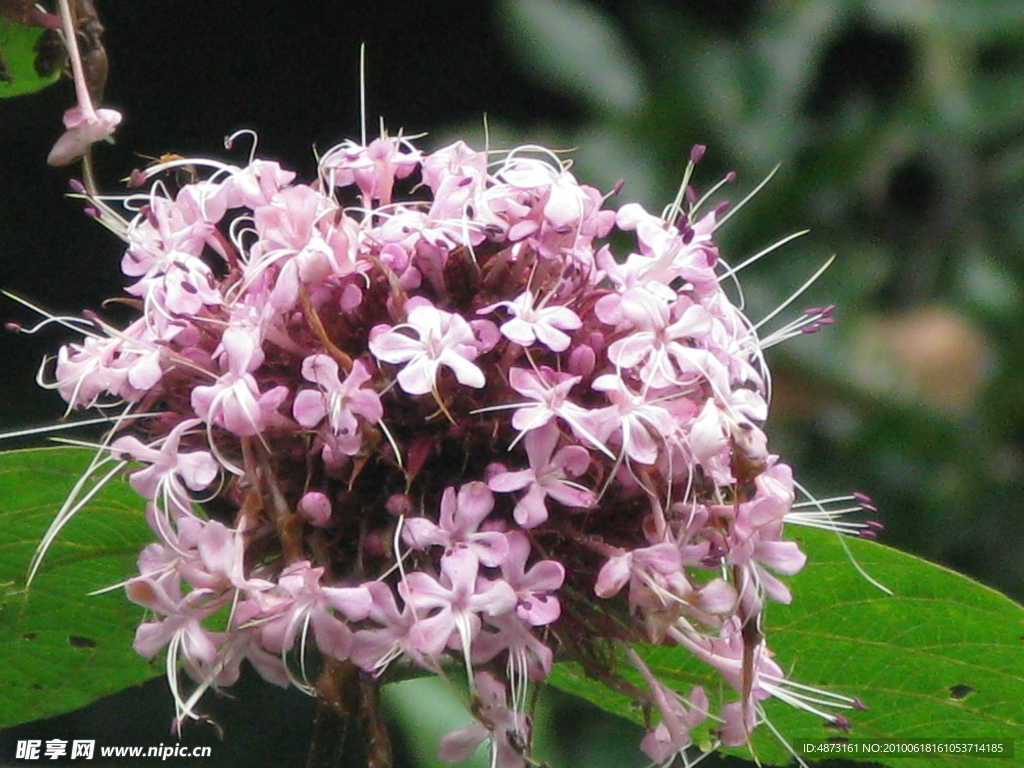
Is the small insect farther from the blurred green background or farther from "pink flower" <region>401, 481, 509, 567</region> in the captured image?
the blurred green background

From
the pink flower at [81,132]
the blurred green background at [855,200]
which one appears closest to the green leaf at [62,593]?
the pink flower at [81,132]

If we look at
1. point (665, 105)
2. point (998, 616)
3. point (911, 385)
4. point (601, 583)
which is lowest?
point (911, 385)

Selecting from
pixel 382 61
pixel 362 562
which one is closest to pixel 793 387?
pixel 382 61

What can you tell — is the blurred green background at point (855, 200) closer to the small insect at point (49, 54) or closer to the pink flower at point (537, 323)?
the small insect at point (49, 54)

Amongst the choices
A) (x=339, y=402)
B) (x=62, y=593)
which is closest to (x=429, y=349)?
(x=339, y=402)

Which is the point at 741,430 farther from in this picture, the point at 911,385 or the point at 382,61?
the point at 382,61
